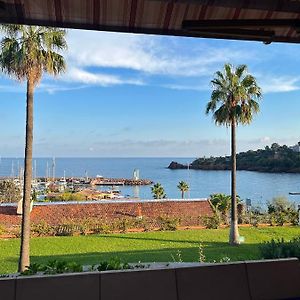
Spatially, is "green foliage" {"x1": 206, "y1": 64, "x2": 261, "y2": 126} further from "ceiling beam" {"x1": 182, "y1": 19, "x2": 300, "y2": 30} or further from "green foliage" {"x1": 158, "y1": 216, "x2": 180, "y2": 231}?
"ceiling beam" {"x1": 182, "y1": 19, "x2": 300, "y2": 30}

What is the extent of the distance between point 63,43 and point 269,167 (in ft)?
89.1

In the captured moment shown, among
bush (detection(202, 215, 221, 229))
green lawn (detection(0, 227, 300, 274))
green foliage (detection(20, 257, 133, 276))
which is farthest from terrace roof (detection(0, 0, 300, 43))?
bush (detection(202, 215, 221, 229))

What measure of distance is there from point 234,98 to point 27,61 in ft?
22.5

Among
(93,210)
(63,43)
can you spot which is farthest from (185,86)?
(63,43)

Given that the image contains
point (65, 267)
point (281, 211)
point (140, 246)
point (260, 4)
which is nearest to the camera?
point (260, 4)

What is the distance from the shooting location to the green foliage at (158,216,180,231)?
16578 mm

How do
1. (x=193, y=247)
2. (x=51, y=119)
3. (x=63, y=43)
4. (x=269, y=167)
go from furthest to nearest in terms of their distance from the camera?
1. (x=269, y=167)
2. (x=51, y=119)
3. (x=193, y=247)
4. (x=63, y=43)

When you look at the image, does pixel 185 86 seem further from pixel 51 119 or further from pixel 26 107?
pixel 26 107

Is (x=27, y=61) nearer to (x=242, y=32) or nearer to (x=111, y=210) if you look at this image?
(x=242, y=32)

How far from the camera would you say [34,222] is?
16.3 m

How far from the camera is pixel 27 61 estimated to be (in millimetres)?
9586

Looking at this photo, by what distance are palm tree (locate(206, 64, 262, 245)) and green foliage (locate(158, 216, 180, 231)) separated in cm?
370

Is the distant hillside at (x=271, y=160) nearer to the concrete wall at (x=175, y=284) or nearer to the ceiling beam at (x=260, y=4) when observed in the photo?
the concrete wall at (x=175, y=284)

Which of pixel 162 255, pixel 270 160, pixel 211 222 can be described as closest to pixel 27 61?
pixel 162 255
